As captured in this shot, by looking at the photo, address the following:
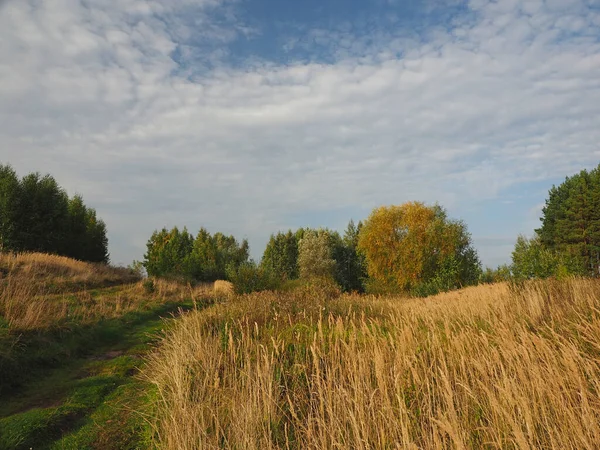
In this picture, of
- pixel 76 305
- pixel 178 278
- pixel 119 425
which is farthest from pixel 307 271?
pixel 119 425

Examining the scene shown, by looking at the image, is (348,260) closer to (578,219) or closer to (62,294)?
(578,219)

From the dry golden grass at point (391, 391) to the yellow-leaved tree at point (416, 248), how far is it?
2735 cm

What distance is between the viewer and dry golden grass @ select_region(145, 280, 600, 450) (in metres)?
3.46

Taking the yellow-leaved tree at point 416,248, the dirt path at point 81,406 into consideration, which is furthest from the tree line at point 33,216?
the yellow-leaved tree at point 416,248

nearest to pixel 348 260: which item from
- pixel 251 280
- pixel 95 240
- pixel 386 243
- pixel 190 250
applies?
pixel 386 243

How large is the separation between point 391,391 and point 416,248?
106 feet

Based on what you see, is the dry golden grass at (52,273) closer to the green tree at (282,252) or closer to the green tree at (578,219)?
the green tree at (282,252)

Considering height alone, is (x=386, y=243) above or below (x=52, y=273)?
above

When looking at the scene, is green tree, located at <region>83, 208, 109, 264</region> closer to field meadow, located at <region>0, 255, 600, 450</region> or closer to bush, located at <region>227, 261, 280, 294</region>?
bush, located at <region>227, 261, 280, 294</region>

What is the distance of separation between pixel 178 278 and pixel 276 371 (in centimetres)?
2700

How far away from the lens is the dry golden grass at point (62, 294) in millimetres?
10375

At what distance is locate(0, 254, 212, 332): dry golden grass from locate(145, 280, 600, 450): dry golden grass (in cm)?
371

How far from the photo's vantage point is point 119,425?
5.84 metres

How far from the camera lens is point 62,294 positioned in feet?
51.7
